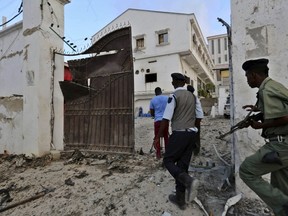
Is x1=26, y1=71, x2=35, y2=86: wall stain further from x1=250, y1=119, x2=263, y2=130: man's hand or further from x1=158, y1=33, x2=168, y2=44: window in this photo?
x1=158, y1=33, x2=168, y2=44: window

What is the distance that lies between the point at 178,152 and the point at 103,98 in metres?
2.66

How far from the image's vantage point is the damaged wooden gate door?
4.88 metres

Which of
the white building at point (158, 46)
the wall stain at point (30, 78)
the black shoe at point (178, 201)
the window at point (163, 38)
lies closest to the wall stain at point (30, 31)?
the wall stain at point (30, 78)

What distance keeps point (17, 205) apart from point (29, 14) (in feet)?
14.0

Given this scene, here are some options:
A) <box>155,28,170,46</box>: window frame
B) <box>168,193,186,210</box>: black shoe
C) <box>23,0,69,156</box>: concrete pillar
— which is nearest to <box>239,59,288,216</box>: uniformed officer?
<box>168,193,186,210</box>: black shoe

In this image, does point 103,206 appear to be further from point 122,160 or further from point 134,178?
point 122,160

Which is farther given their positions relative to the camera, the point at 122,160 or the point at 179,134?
the point at 122,160

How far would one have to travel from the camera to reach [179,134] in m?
3.00

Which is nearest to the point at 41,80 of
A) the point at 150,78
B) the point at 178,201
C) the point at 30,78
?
the point at 30,78

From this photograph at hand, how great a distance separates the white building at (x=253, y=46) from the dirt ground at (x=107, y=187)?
526 mm

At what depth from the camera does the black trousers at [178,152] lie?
9.69 feet

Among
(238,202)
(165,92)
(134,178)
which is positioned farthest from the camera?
(165,92)

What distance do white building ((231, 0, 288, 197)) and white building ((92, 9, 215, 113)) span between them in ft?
62.9

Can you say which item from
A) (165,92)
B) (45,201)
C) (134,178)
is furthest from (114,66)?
(165,92)
